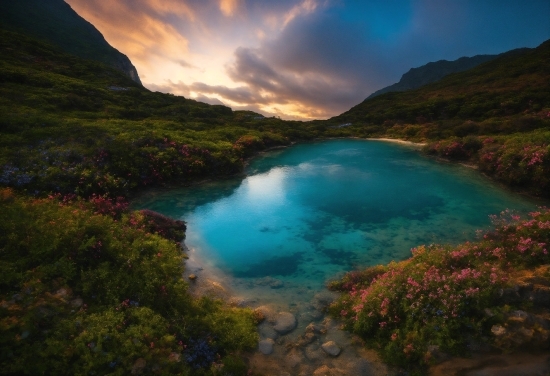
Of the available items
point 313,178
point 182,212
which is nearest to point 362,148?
point 313,178

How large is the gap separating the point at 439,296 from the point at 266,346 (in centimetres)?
580

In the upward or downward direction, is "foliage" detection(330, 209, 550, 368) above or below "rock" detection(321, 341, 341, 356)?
above

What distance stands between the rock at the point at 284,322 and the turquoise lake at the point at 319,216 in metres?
1.43

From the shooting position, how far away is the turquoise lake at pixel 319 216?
1383cm

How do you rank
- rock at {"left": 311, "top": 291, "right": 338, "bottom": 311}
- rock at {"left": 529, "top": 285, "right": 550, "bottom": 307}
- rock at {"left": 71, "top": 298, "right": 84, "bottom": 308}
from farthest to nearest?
rock at {"left": 311, "top": 291, "right": 338, "bottom": 311} < rock at {"left": 71, "top": 298, "right": 84, "bottom": 308} < rock at {"left": 529, "top": 285, "right": 550, "bottom": 307}

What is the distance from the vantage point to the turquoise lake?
13828mm

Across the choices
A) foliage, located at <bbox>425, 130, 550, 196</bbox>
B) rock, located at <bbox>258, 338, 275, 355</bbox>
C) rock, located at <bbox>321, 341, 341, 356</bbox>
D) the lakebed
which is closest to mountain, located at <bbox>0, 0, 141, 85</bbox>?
the lakebed

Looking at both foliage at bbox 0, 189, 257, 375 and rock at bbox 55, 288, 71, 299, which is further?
rock at bbox 55, 288, 71, 299

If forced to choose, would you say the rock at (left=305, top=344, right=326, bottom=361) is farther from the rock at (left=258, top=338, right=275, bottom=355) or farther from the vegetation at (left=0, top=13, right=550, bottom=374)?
the vegetation at (left=0, top=13, right=550, bottom=374)

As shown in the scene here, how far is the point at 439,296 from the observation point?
27.8 ft

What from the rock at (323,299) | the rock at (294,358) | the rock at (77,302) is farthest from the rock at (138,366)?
the rock at (323,299)

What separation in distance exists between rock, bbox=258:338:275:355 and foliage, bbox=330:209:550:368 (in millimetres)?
2769

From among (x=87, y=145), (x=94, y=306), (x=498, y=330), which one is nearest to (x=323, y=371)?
(x=498, y=330)

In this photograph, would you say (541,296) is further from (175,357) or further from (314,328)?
(175,357)
